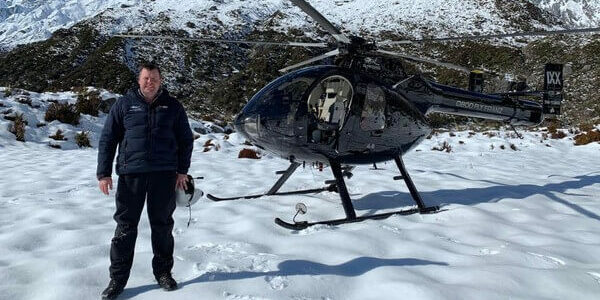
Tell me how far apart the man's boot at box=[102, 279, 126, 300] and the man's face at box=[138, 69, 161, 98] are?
154 centimetres

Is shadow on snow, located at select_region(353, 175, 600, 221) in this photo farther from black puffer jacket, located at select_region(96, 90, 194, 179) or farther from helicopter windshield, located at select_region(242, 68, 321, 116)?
black puffer jacket, located at select_region(96, 90, 194, 179)

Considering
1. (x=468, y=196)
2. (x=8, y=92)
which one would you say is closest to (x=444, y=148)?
(x=468, y=196)

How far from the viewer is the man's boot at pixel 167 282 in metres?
3.51

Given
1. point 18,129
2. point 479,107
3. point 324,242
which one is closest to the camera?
point 324,242

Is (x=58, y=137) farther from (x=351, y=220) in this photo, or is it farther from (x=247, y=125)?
(x=351, y=220)

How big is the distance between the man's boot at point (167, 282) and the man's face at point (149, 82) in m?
1.52

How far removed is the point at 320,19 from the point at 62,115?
12.1 meters

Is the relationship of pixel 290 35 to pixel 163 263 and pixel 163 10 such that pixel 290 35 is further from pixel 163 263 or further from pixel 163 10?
pixel 163 263

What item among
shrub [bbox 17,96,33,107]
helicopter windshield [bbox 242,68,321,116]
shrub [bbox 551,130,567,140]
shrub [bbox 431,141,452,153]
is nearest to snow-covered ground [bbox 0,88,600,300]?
helicopter windshield [bbox 242,68,321,116]

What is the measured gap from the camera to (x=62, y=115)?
14.0m

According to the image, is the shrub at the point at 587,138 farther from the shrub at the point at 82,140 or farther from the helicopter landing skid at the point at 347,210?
the shrub at the point at 82,140

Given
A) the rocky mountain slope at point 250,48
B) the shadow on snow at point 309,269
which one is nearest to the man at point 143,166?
the shadow on snow at point 309,269

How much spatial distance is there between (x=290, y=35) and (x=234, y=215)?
51776mm

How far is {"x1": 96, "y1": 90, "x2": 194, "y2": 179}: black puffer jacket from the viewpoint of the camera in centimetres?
358
